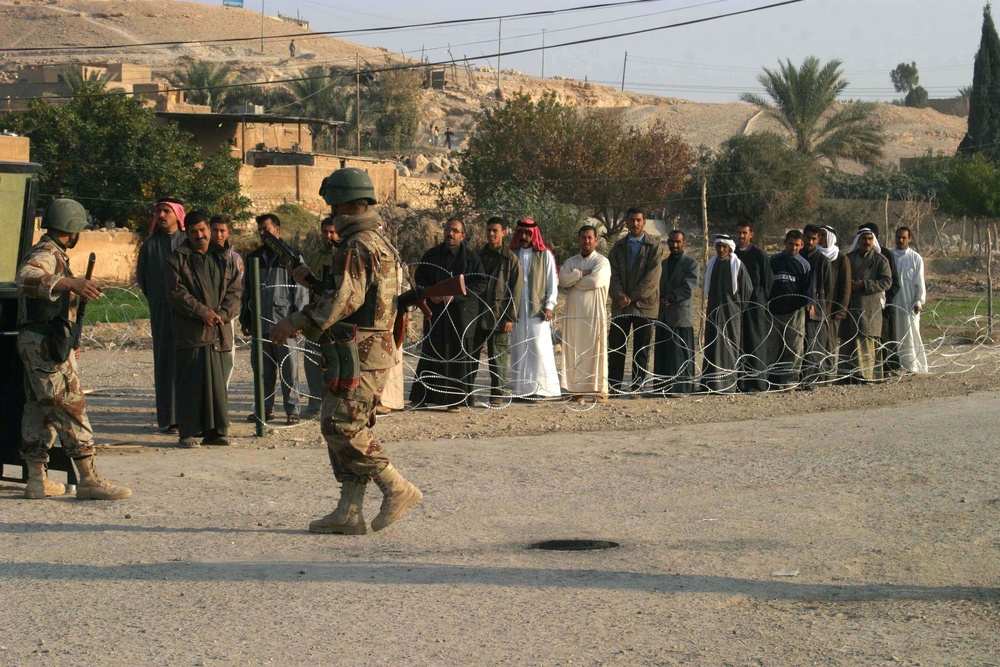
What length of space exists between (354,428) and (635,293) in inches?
237

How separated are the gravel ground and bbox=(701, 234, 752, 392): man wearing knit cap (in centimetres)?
237

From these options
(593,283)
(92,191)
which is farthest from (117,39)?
(593,283)

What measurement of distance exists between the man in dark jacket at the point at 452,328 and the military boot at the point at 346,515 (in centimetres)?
464

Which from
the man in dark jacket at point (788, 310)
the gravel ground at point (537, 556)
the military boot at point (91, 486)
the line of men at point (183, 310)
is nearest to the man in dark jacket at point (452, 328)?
the line of men at point (183, 310)

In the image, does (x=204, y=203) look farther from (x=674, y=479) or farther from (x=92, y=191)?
(x=674, y=479)

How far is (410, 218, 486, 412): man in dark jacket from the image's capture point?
1059 cm

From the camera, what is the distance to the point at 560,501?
689 centimetres

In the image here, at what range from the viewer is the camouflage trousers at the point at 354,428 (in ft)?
18.8

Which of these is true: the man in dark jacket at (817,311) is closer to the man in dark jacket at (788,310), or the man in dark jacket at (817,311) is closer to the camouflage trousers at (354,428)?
the man in dark jacket at (788,310)

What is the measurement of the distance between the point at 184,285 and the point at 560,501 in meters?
3.56

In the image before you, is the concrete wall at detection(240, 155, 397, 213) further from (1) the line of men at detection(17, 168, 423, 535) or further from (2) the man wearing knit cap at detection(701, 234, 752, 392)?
(1) the line of men at detection(17, 168, 423, 535)

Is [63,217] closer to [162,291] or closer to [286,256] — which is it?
[286,256]

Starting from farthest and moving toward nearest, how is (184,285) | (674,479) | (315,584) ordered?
(184,285) → (674,479) → (315,584)

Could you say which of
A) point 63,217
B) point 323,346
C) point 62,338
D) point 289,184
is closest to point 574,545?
point 323,346
